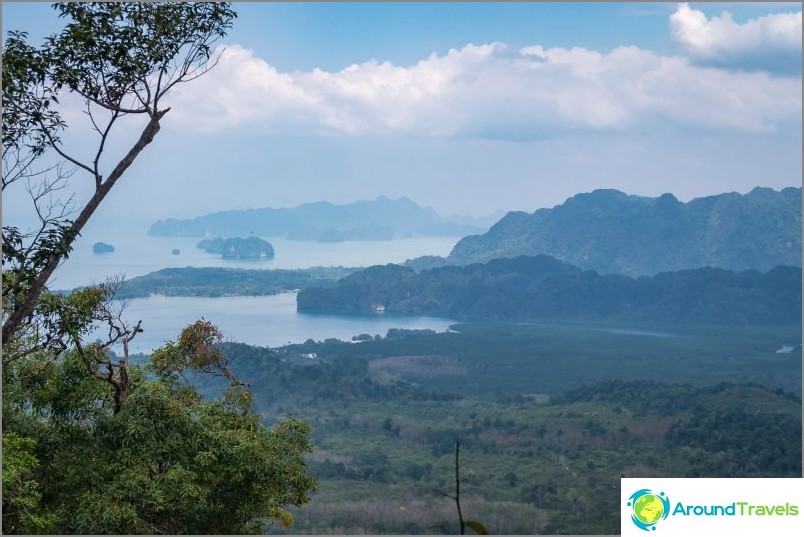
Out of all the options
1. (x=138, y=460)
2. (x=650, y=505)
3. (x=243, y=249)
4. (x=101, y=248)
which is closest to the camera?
(x=650, y=505)

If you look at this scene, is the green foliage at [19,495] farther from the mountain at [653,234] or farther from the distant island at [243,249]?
the mountain at [653,234]

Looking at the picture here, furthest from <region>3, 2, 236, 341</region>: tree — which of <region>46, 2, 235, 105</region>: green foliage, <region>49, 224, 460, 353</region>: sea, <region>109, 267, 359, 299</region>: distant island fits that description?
<region>109, 267, 359, 299</region>: distant island

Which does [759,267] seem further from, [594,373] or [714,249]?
[594,373]

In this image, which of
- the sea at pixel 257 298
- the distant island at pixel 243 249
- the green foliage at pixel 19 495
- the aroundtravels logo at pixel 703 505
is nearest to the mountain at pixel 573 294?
Result: the sea at pixel 257 298

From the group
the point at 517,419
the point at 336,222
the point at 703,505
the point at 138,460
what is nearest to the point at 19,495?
the point at 138,460

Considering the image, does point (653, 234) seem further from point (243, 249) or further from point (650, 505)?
point (650, 505)

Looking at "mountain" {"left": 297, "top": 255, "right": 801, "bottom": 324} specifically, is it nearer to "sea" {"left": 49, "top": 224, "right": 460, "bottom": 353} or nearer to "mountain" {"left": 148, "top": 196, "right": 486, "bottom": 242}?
"sea" {"left": 49, "top": 224, "right": 460, "bottom": 353}
